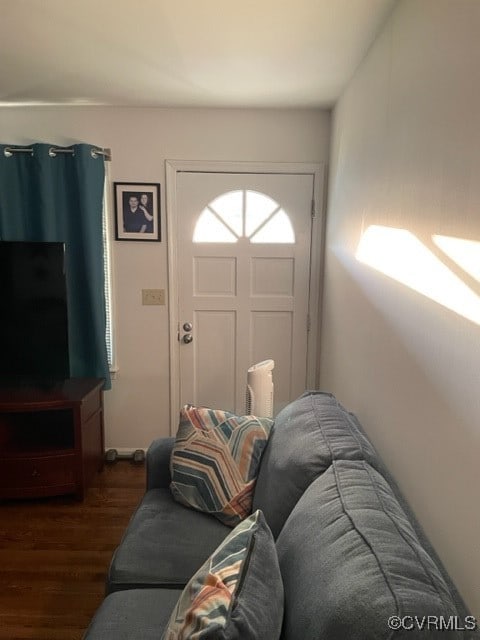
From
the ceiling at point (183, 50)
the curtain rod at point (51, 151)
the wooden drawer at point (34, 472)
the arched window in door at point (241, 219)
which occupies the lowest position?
the wooden drawer at point (34, 472)

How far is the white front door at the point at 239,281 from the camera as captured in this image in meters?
3.17

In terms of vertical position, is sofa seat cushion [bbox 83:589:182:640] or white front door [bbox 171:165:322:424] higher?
white front door [bbox 171:165:322:424]

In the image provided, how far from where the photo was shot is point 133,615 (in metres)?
1.40

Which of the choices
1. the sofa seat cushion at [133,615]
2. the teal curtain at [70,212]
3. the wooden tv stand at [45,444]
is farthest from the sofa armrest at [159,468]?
the teal curtain at [70,212]

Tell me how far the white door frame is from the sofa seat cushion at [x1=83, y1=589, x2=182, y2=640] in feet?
6.21

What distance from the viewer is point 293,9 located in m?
1.81

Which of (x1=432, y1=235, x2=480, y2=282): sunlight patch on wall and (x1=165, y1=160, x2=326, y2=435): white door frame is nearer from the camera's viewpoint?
(x1=432, y1=235, x2=480, y2=282): sunlight patch on wall

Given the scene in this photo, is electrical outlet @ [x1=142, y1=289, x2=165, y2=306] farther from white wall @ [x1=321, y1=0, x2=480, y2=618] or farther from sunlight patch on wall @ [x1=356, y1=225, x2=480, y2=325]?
sunlight patch on wall @ [x1=356, y1=225, x2=480, y2=325]

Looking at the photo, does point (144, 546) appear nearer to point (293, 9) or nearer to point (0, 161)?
point (293, 9)

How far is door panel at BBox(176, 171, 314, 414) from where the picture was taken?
317cm

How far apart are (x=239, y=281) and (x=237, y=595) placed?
240cm

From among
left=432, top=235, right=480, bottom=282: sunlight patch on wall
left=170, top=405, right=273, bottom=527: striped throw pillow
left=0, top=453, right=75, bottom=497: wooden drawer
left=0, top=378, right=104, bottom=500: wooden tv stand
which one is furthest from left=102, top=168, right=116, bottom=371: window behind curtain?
left=432, top=235, right=480, bottom=282: sunlight patch on wall

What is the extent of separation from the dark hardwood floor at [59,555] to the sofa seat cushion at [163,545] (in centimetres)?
51

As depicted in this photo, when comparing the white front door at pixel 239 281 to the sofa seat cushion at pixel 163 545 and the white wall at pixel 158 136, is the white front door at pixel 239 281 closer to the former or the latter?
the white wall at pixel 158 136
